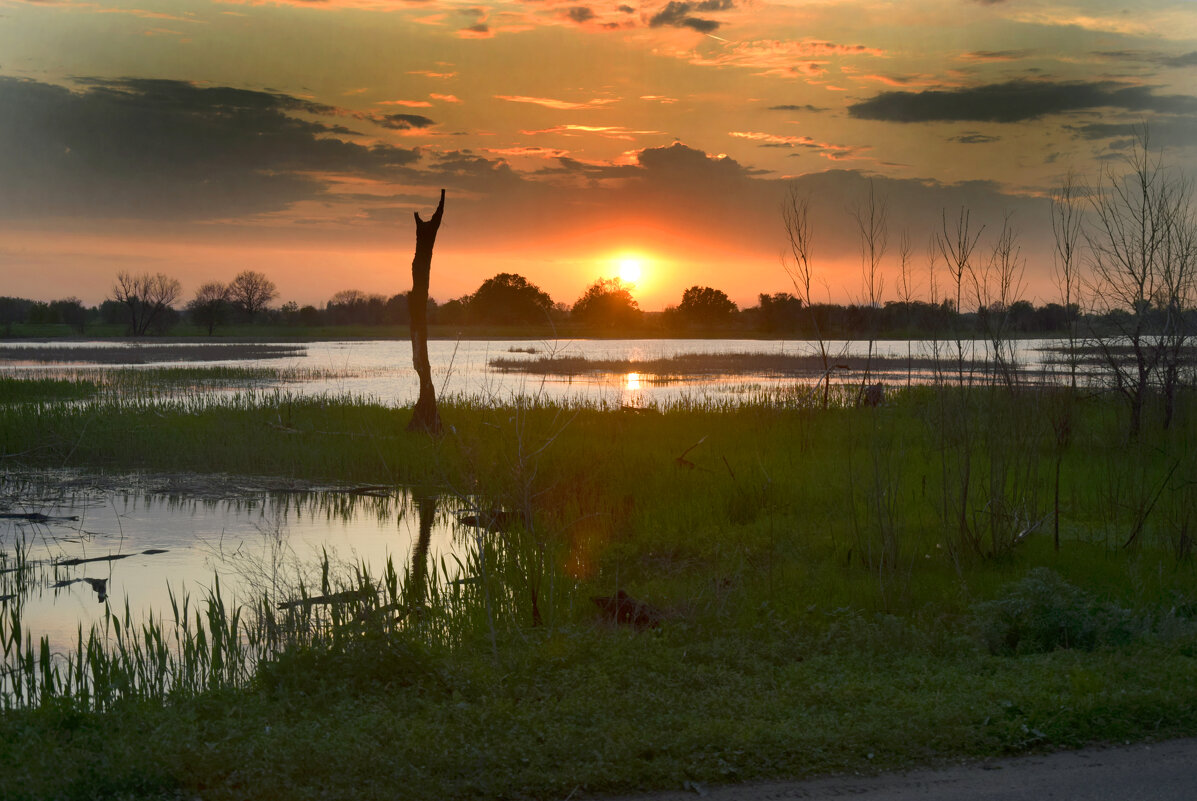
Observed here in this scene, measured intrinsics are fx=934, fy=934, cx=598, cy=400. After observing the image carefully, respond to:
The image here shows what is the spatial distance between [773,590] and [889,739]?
14.1ft

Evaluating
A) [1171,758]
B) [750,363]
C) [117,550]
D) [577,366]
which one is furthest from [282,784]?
[750,363]

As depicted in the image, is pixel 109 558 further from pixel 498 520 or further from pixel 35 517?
pixel 498 520

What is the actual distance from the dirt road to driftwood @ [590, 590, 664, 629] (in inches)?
141

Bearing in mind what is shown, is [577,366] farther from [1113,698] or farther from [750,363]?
[1113,698]

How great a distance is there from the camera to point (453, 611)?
10117mm

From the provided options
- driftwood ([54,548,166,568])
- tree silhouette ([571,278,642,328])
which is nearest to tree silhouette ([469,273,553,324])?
tree silhouette ([571,278,642,328])

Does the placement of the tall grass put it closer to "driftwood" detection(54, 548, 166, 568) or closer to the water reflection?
the water reflection

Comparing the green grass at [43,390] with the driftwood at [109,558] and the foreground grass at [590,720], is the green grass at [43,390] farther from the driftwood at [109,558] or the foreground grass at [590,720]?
the foreground grass at [590,720]

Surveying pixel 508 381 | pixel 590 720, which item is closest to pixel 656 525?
pixel 590 720

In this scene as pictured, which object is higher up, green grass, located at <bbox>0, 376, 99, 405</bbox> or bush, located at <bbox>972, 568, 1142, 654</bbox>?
green grass, located at <bbox>0, 376, 99, 405</bbox>

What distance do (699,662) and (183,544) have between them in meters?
9.65

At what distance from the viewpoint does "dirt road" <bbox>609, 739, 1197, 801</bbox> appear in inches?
213

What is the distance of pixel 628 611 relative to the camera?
378 inches

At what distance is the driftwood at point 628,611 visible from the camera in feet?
30.7
